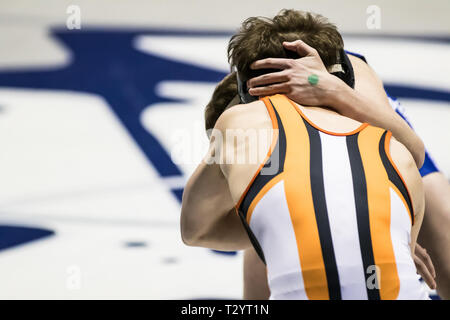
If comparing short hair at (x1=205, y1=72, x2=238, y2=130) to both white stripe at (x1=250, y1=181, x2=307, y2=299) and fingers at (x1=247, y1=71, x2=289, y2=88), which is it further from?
white stripe at (x1=250, y1=181, x2=307, y2=299)

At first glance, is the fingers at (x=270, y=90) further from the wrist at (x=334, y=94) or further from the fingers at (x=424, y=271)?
the fingers at (x=424, y=271)

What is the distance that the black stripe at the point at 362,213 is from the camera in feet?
2.51

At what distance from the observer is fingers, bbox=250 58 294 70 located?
3.18 feet

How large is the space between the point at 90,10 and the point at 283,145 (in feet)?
7.45

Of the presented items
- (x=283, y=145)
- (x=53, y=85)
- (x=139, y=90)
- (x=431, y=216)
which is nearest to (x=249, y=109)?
(x=283, y=145)

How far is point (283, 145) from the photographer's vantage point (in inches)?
32.6

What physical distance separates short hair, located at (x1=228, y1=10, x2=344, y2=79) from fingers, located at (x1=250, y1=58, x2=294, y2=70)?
0.02 meters

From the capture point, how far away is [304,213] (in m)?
0.78

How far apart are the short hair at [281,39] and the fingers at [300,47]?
18 millimetres

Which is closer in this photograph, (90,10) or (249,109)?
(249,109)

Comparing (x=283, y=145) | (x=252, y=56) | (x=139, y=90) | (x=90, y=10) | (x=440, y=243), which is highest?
(x=90, y=10)
